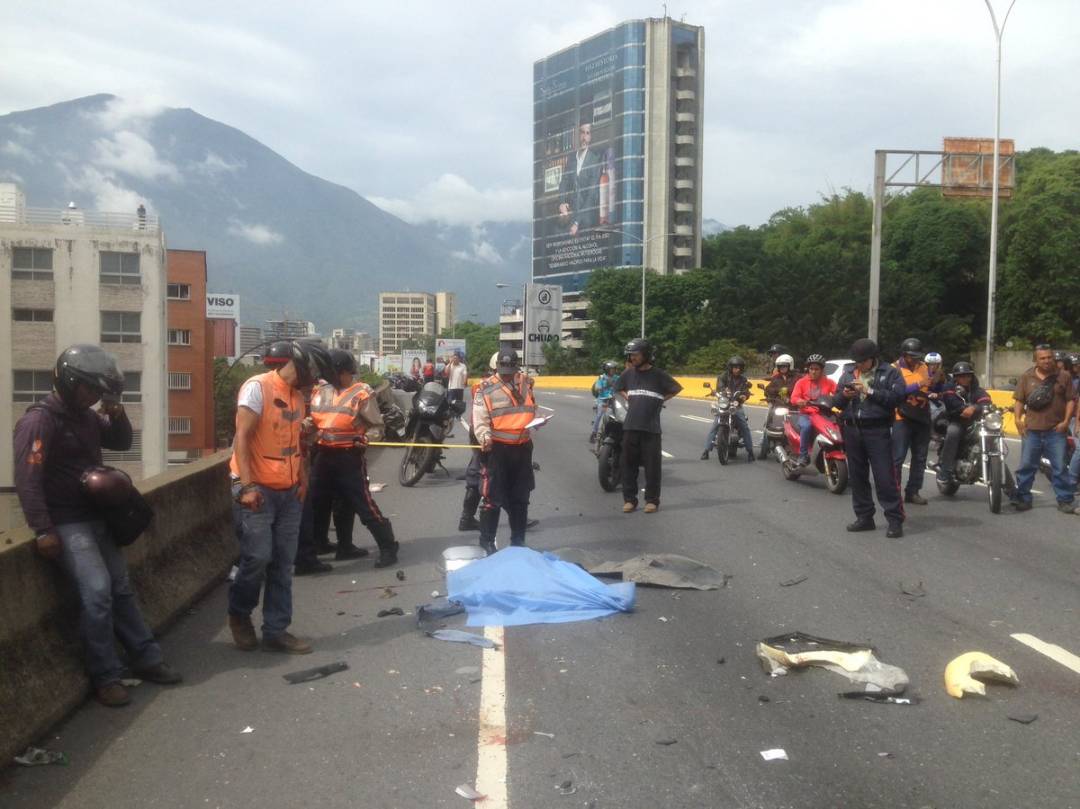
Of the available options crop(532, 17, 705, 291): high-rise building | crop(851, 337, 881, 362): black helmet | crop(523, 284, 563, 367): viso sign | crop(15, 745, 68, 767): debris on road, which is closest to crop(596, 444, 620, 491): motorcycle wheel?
crop(851, 337, 881, 362): black helmet

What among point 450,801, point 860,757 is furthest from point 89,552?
point 860,757

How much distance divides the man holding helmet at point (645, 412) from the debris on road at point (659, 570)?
2.85 metres

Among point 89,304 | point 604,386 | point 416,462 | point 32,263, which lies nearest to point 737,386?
point 604,386

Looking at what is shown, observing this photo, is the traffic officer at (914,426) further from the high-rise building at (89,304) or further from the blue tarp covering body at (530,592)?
the high-rise building at (89,304)

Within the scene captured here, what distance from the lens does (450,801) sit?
4000 millimetres

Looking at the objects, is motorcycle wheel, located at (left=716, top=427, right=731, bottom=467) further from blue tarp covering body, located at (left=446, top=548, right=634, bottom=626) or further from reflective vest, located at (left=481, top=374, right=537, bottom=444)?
blue tarp covering body, located at (left=446, top=548, right=634, bottom=626)

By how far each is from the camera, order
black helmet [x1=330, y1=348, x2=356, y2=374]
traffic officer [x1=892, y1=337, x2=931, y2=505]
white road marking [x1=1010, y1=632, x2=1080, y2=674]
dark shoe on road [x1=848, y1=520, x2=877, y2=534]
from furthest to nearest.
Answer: traffic officer [x1=892, y1=337, x2=931, y2=505], dark shoe on road [x1=848, y1=520, x2=877, y2=534], black helmet [x1=330, y1=348, x2=356, y2=374], white road marking [x1=1010, y1=632, x2=1080, y2=674]

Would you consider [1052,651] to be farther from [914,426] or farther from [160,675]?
[914,426]

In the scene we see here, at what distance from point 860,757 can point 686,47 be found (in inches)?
5025

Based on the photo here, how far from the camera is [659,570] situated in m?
7.93

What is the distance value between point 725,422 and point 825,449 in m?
3.82

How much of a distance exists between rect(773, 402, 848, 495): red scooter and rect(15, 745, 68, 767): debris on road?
9139mm

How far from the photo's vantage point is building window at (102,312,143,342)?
71625mm

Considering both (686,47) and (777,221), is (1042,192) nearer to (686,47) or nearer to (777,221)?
(777,221)
